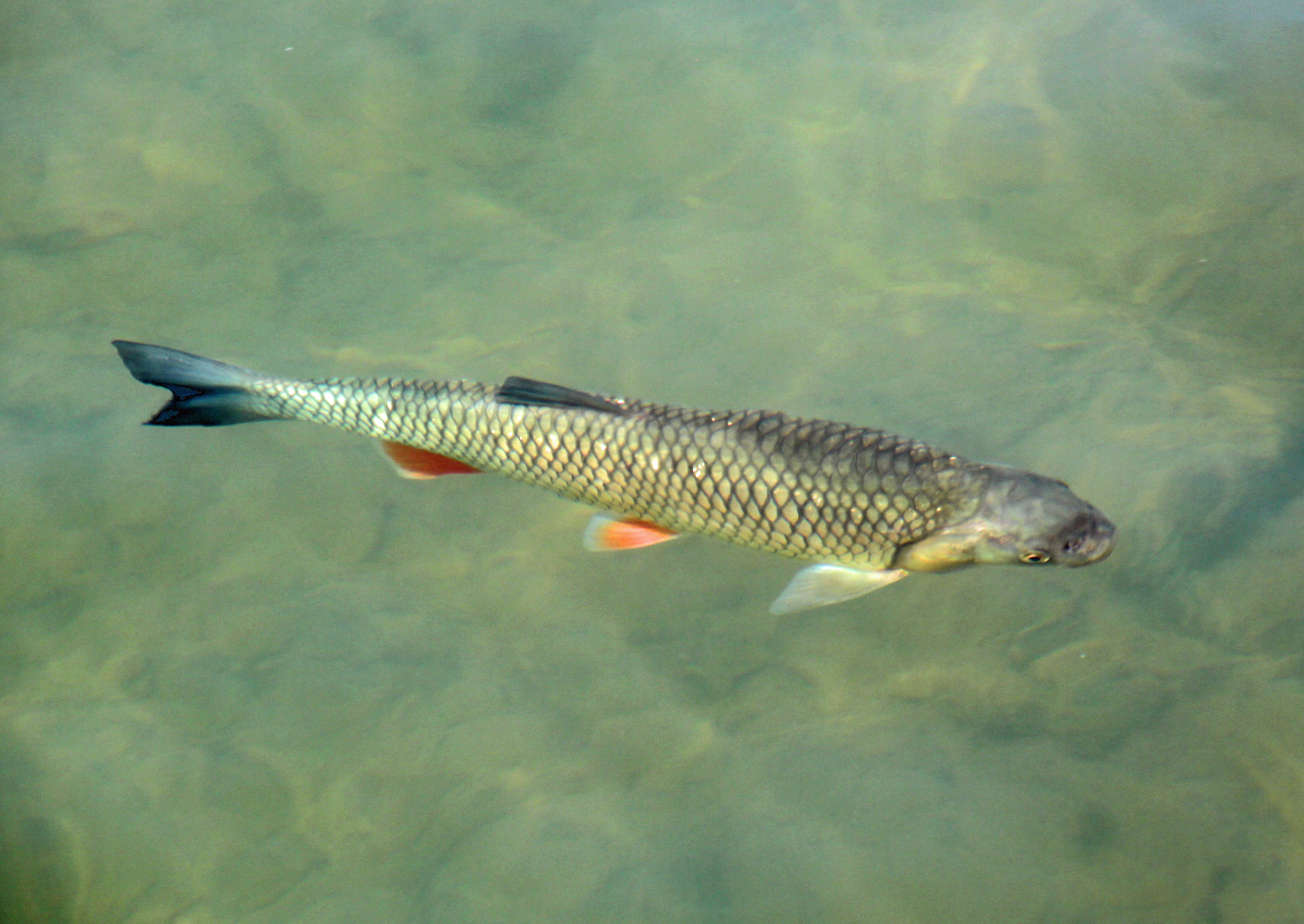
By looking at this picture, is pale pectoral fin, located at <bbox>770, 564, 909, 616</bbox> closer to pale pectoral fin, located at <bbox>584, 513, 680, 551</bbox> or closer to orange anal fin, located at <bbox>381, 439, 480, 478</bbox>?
pale pectoral fin, located at <bbox>584, 513, 680, 551</bbox>

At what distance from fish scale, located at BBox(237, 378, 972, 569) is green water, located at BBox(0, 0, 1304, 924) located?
0.62 metres

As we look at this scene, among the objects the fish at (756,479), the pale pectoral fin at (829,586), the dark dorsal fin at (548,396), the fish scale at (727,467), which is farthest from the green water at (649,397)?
the dark dorsal fin at (548,396)

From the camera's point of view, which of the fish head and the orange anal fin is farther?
the orange anal fin

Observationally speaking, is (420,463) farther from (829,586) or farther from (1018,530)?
(1018,530)

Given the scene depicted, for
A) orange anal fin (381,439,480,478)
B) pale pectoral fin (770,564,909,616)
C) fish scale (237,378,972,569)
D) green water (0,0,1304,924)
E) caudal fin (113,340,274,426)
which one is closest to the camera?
green water (0,0,1304,924)

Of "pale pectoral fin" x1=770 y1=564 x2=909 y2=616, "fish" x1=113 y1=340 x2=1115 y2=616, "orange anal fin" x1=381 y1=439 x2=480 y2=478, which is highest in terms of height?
"fish" x1=113 y1=340 x2=1115 y2=616

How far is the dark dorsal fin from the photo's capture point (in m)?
3.63

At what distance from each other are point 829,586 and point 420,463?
184cm

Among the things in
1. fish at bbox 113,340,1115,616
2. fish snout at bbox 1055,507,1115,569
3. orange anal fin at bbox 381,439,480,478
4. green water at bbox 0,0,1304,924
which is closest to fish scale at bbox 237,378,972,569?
fish at bbox 113,340,1115,616

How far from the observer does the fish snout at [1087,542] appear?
3.49m

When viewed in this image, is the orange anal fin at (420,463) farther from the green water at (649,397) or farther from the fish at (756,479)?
the green water at (649,397)

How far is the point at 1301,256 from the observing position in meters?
4.86


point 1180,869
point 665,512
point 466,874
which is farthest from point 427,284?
point 1180,869

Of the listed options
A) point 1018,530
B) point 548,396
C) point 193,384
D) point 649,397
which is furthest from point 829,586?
point 193,384
